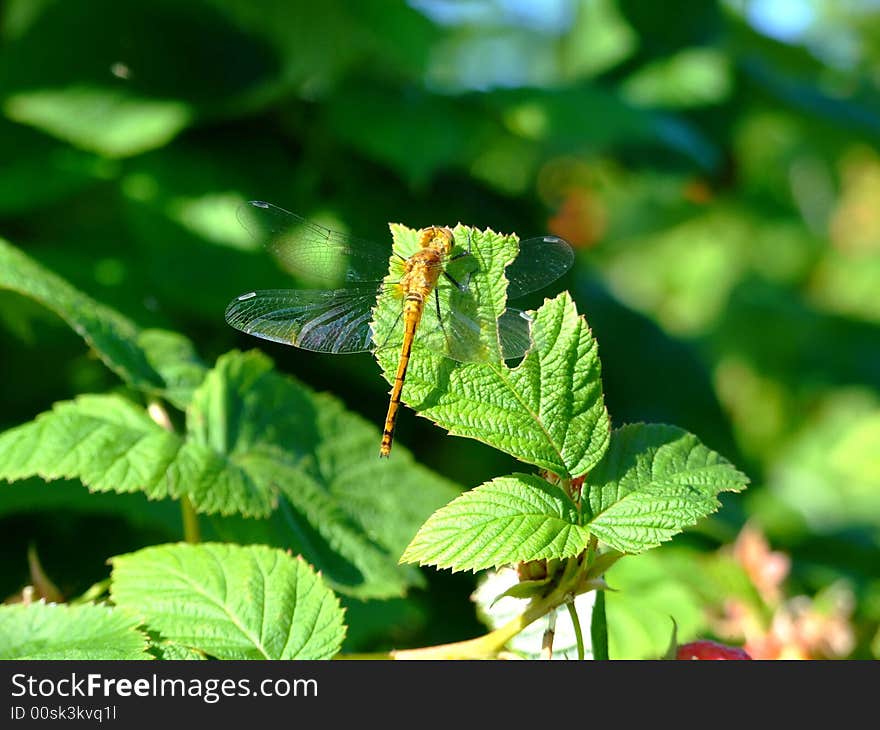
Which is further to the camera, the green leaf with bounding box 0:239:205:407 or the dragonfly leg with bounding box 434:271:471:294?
the green leaf with bounding box 0:239:205:407

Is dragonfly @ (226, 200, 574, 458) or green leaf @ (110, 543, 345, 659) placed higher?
dragonfly @ (226, 200, 574, 458)

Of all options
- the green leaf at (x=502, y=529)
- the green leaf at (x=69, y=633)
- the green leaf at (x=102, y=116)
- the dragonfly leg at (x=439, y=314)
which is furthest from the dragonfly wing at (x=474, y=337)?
the green leaf at (x=102, y=116)

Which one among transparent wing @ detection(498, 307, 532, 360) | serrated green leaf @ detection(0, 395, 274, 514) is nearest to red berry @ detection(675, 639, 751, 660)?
transparent wing @ detection(498, 307, 532, 360)

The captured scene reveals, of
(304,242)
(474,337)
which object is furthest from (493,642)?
(304,242)

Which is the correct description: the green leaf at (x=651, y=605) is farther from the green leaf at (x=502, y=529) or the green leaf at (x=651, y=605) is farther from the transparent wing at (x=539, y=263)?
the green leaf at (x=502, y=529)

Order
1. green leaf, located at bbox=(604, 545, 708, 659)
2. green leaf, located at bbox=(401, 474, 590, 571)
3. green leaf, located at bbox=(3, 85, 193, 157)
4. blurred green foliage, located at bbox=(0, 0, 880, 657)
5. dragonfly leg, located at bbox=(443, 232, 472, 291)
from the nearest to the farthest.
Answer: green leaf, located at bbox=(401, 474, 590, 571), dragonfly leg, located at bbox=(443, 232, 472, 291), green leaf, located at bbox=(604, 545, 708, 659), blurred green foliage, located at bbox=(0, 0, 880, 657), green leaf, located at bbox=(3, 85, 193, 157)

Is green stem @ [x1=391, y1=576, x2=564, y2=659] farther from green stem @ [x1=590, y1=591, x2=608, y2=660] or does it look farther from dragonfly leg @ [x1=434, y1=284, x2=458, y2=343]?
dragonfly leg @ [x1=434, y1=284, x2=458, y2=343]
